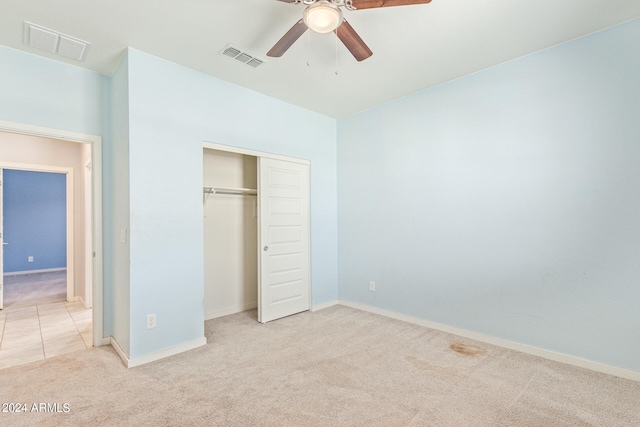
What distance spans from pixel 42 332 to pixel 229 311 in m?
2.04

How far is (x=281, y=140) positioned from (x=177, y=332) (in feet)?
8.25

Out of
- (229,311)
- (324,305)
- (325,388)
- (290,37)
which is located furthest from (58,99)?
(324,305)

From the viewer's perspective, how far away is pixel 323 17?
1.74 metres

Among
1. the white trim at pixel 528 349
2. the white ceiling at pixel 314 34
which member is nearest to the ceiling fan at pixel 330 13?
the white ceiling at pixel 314 34

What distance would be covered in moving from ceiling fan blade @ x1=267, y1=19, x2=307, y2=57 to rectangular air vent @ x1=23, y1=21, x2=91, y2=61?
1778 millimetres

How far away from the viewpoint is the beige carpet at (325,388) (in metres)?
1.92

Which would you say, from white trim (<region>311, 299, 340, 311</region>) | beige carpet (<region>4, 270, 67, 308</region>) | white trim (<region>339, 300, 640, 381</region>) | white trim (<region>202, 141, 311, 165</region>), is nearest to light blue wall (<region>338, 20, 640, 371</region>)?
white trim (<region>339, 300, 640, 381</region>)

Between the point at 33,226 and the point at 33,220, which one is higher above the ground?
the point at 33,220

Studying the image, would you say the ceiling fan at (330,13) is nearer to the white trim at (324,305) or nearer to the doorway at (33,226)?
the white trim at (324,305)

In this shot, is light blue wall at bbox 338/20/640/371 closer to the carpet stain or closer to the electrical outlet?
the carpet stain

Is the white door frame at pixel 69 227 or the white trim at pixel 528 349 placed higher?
the white door frame at pixel 69 227

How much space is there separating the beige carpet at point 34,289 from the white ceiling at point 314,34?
3.96 metres

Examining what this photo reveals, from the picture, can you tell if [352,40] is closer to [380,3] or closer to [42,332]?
[380,3]

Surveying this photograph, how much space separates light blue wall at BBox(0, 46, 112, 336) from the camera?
2.59 meters
